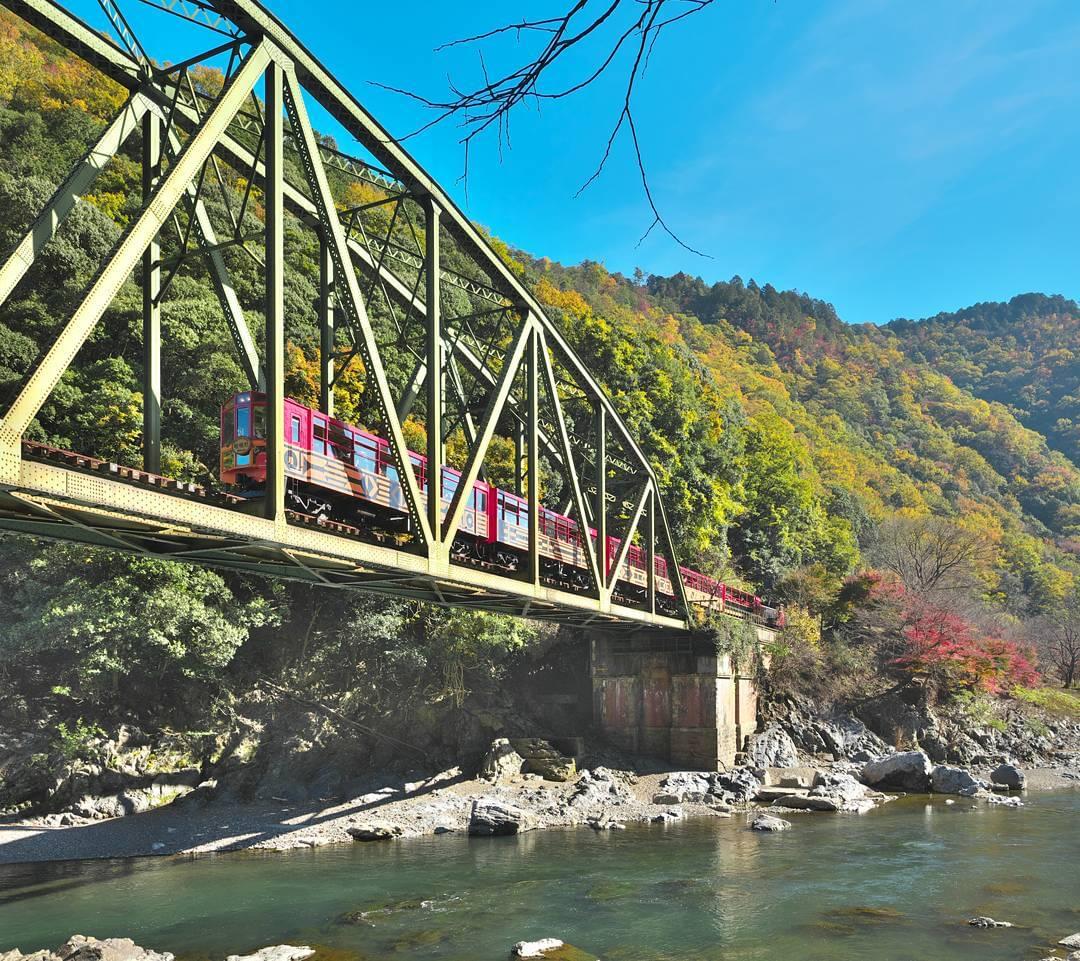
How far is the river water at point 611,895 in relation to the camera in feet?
45.2

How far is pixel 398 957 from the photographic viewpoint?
13.4 metres

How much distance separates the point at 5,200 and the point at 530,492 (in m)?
19.8

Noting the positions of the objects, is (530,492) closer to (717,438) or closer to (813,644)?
(813,644)

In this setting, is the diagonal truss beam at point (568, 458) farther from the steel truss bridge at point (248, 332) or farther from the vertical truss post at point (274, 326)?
the vertical truss post at point (274, 326)

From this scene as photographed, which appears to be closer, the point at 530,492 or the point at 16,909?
the point at 16,909

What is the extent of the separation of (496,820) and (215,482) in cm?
1229

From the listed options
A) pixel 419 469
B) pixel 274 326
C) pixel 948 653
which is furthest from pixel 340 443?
pixel 948 653

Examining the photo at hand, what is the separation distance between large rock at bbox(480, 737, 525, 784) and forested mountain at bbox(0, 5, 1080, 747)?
3205 mm

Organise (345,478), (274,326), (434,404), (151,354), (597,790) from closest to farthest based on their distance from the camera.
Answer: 1. (274,326)
2. (151,354)
3. (434,404)
4. (345,478)
5. (597,790)

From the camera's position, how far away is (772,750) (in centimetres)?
3381

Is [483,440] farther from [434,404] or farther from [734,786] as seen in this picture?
[734,786]

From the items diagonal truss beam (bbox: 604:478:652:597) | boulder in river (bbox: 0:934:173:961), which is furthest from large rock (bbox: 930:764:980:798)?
boulder in river (bbox: 0:934:173:961)

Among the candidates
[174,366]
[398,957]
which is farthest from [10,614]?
[398,957]

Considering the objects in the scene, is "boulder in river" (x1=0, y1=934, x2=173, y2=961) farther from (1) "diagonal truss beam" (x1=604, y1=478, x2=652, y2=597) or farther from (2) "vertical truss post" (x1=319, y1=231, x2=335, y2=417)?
(1) "diagonal truss beam" (x1=604, y1=478, x2=652, y2=597)
